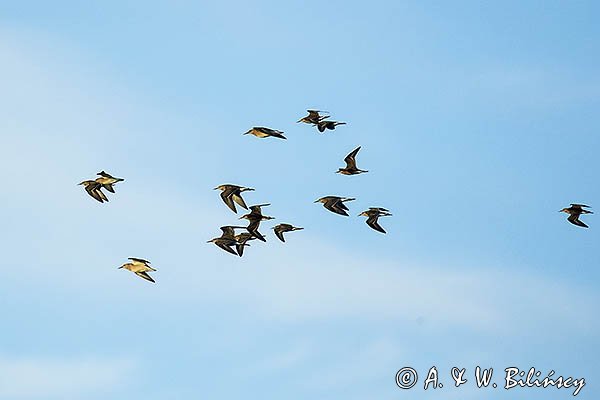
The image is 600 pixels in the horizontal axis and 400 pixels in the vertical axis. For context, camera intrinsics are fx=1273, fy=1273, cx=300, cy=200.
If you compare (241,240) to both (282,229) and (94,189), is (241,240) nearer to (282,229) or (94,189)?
(282,229)

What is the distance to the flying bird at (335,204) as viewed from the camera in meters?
78.8

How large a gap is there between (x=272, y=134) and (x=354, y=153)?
206 inches

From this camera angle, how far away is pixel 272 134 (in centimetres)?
7838

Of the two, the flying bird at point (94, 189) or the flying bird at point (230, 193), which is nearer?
the flying bird at point (230, 193)

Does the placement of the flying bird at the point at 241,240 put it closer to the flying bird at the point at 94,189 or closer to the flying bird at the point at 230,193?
the flying bird at the point at 230,193

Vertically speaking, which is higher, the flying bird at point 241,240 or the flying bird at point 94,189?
the flying bird at point 94,189

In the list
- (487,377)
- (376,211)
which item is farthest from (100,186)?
(487,377)

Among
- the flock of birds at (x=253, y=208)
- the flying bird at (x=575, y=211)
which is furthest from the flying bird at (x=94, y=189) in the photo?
the flying bird at (x=575, y=211)

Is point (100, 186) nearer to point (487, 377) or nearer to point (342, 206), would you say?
point (342, 206)

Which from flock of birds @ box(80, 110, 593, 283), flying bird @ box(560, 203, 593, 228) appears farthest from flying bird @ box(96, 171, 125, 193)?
flying bird @ box(560, 203, 593, 228)

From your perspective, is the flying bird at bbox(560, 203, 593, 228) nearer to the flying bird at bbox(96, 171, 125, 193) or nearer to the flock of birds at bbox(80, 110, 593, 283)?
the flock of birds at bbox(80, 110, 593, 283)

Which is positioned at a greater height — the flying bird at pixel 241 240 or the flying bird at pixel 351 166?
the flying bird at pixel 351 166

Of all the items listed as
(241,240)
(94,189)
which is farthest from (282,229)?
(94,189)

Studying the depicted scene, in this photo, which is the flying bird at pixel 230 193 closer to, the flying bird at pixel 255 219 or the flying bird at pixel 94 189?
the flying bird at pixel 255 219
